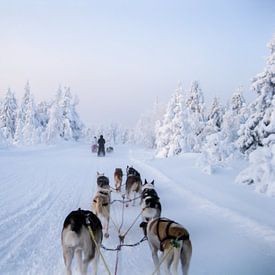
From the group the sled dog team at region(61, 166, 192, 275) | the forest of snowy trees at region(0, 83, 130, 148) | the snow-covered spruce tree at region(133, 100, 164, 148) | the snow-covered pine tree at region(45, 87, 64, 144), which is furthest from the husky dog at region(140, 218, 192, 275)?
the snow-covered spruce tree at region(133, 100, 164, 148)

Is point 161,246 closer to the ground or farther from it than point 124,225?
farther from it

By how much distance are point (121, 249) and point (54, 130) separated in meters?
52.3

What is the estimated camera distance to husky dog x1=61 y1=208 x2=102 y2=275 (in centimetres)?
446

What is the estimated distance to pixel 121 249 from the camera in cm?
632

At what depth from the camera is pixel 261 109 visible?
15219mm

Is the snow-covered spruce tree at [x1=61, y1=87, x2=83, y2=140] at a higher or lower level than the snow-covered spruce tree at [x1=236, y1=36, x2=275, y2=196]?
lower

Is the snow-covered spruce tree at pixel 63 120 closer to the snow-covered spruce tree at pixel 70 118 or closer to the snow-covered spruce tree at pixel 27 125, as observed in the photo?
the snow-covered spruce tree at pixel 70 118

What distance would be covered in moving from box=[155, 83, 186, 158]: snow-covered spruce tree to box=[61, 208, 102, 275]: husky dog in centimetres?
3282

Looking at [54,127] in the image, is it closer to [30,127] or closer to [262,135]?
[30,127]

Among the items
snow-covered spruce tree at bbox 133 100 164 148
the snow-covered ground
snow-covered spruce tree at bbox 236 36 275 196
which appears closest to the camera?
the snow-covered ground

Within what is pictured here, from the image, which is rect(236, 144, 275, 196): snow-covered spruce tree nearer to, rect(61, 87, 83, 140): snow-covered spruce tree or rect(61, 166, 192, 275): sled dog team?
rect(61, 166, 192, 275): sled dog team

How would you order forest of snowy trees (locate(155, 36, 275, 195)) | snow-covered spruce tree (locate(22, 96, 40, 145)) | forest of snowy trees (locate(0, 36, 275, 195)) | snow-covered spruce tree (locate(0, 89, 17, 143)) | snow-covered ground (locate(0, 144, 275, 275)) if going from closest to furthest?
snow-covered ground (locate(0, 144, 275, 275))
forest of snowy trees (locate(155, 36, 275, 195))
forest of snowy trees (locate(0, 36, 275, 195))
snow-covered spruce tree (locate(22, 96, 40, 145))
snow-covered spruce tree (locate(0, 89, 17, 143))

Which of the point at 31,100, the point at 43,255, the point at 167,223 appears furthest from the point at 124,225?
the point at 31,100

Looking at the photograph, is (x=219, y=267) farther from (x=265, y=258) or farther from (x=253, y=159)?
(x=253, y=159)
